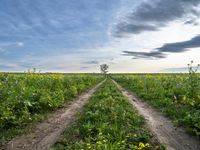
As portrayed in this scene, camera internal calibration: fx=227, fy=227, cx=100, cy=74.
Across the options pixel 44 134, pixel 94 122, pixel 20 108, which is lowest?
pixel 44 134

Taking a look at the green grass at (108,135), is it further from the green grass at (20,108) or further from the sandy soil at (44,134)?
the green grass at (20,108)

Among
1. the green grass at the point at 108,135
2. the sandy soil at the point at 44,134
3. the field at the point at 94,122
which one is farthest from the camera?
the sandy soil at the point at 44,134

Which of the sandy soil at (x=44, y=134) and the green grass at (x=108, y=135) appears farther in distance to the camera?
the sandy soil at (x=44, y=134)

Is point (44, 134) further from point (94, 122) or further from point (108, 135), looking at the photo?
point (108, 135)

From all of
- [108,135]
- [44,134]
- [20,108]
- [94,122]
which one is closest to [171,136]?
[108,135]

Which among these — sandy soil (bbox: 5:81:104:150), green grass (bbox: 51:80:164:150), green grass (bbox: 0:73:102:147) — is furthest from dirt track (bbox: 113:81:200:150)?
green grass (bbox: 0:73:102:147)

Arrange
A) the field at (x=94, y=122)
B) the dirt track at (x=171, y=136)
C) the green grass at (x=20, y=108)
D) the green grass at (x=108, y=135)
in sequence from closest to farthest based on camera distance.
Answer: the green grass at (x=108, y=135), the field at (x=94, y=122), the dirt track at (x=171, y=136), the green grass at (x=20, y=108)

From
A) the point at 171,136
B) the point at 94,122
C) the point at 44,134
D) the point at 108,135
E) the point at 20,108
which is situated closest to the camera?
the point at 108,135

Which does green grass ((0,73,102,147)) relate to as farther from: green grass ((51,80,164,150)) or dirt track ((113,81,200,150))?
dirt track ((113,81,200,150))

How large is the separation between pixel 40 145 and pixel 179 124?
197 inches

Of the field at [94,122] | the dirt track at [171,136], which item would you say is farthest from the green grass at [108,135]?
the dirt track at [171,136]

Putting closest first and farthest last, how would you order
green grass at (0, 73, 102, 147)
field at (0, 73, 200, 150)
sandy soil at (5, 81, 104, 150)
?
1. field at (0, 73, 200, 150)
2. sandy soil at (5, 81, 104, 150)
3. green grass at (0, 73, 102, 147)

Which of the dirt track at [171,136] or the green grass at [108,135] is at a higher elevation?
the green grass at [108,135]

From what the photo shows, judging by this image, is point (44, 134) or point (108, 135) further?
point (44, 134)
